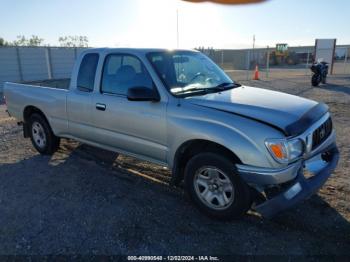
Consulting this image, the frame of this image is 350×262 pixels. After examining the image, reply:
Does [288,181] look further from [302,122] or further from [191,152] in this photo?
[191,152]

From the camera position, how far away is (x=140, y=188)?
456 cm

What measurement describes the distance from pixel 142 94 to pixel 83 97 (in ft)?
4.66

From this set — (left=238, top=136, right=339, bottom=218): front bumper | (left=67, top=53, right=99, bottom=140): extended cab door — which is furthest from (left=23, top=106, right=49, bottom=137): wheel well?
(left=238, top=136, right=339, bottom=218): front bumper

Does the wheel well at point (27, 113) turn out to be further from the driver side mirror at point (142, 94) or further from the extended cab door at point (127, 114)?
the driver side mirror at point (142, 94)

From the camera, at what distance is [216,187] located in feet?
12.0

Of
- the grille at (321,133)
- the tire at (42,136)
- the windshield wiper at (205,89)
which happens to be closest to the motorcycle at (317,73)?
the windshield wiper at (205,89)

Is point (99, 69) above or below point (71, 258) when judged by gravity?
above

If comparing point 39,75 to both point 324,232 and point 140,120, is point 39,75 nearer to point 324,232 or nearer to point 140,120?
point 140,120

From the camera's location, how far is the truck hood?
3.33 metres

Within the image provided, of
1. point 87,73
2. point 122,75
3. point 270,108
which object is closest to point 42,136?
point 87,73

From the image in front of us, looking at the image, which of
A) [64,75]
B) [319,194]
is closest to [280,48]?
A: [64,75]

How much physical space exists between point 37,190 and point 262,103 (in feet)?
10.7

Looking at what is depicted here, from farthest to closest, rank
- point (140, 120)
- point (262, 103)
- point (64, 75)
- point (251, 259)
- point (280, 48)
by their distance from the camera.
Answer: point (280, 48), point (64, 75), point (140, 120), point (262, 103), point (251, 259)

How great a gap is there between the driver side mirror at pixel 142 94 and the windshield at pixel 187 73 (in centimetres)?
20
